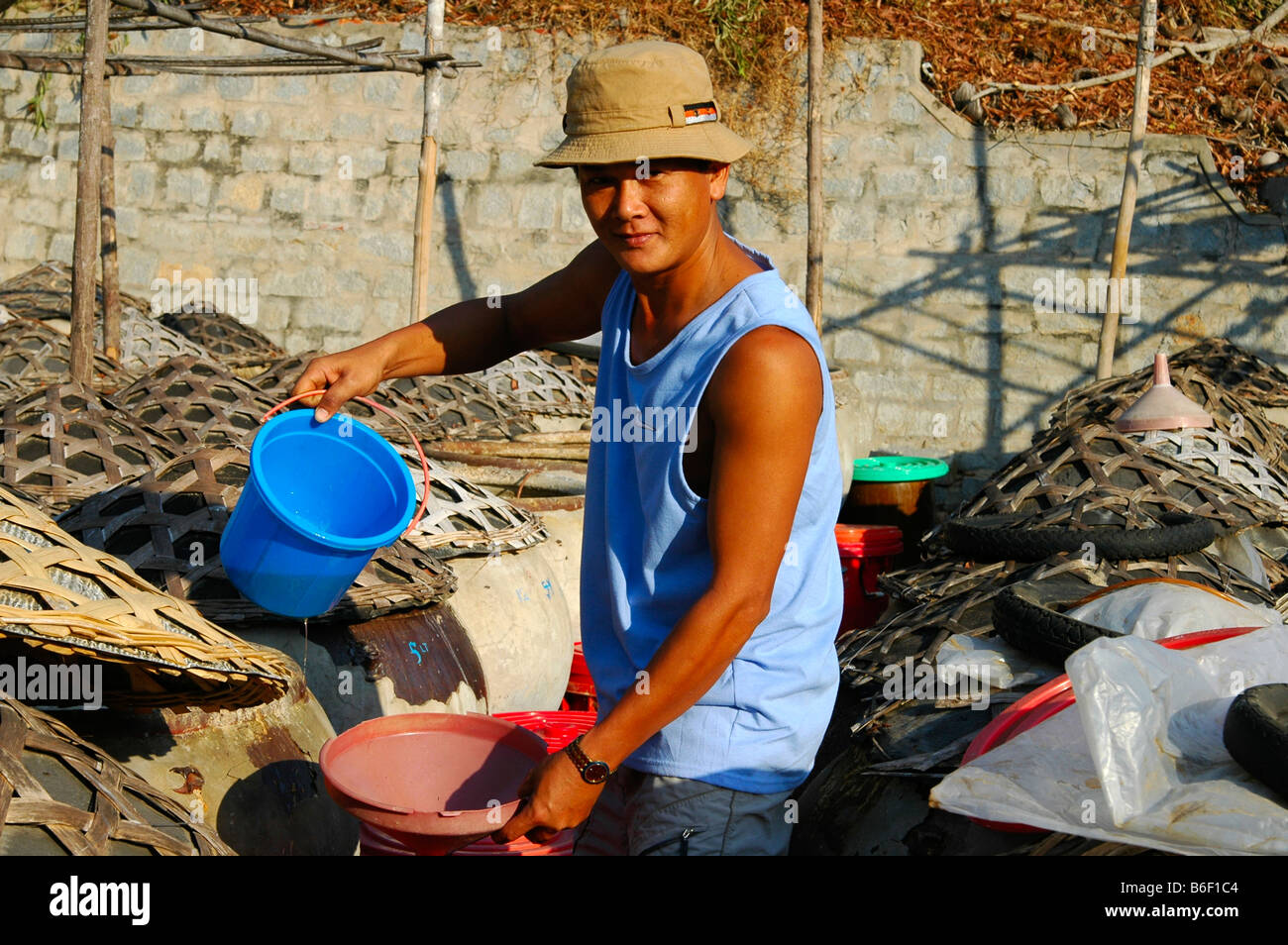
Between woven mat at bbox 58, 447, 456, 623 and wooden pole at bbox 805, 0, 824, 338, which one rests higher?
wooden pole at bbox 805, 0, 824, 338

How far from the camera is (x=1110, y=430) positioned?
4.29 meters

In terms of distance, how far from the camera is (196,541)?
3.06m

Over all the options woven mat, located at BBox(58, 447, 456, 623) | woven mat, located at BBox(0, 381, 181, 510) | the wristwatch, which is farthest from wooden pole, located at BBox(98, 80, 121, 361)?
the wristwatch

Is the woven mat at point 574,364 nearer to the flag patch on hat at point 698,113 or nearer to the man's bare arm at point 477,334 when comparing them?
the man's bare arm at point 477,334

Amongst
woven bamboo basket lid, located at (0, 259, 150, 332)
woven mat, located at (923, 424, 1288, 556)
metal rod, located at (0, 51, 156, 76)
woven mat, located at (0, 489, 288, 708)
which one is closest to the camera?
woven mat, located at (0, 489, 288, 708)

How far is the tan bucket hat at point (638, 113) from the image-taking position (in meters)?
1.87

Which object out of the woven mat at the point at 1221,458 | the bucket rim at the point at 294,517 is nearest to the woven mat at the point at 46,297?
the bucket rim at the point at 294,517

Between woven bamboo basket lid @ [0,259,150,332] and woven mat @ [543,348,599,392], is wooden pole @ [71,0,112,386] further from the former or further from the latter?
woven mat @ [543,348,599,392]

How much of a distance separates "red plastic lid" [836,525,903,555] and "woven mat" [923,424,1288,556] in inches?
64.0

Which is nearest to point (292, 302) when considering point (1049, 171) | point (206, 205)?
point (206, 205)

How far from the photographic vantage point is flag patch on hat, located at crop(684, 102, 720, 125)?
6.28 feet

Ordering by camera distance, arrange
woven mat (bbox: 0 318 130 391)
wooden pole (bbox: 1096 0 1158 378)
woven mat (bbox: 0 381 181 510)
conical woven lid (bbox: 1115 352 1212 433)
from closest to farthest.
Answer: woven mat (bbox: 0 381 181 510) < conical woven lid (bbox: 1115 352 1212 433) < woven mat (bbox: 0 318 130 391) < wooden pole (bbox: 1096 0 1158 378)

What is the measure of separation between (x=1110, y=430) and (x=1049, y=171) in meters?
4.23

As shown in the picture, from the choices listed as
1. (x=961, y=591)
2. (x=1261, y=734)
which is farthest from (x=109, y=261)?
(x=1261, y=734)
